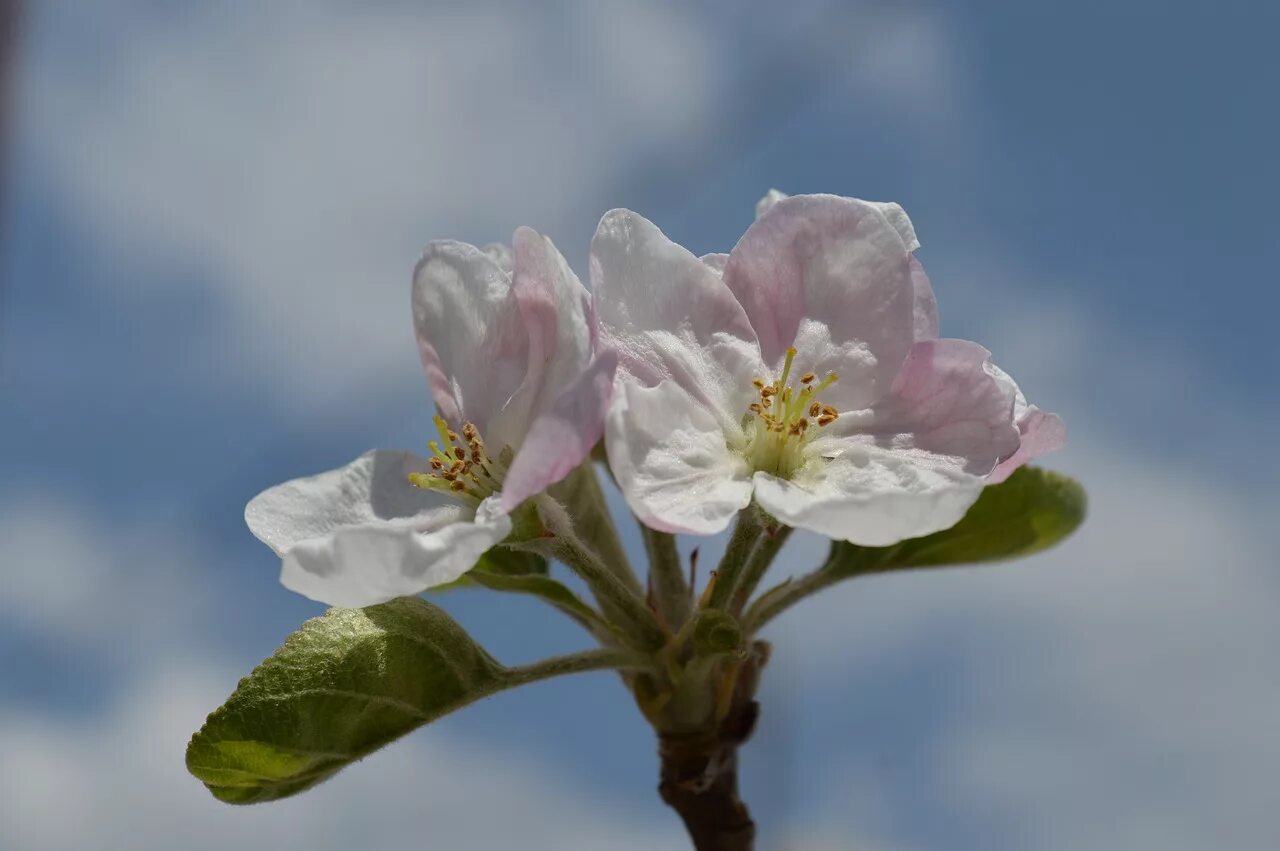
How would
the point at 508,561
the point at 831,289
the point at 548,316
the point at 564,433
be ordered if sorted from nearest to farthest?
1. the point at 564,433
2. the point at 548,316
3. the point at 831,289
4. the point at 508,561

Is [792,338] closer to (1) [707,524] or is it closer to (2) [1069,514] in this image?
(1) [707,524]

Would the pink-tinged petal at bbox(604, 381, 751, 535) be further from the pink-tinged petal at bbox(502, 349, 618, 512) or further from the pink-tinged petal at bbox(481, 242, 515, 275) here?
the pink-tinged petal at bbox(481, 242, 515, 275)

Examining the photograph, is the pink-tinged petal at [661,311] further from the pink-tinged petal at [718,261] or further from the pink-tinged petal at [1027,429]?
the pink-tinged petal at [1027,429]

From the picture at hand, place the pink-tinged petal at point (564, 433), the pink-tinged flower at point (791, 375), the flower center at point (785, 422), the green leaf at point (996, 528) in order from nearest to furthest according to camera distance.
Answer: the pink-tinged petal at point (564, 433)
the pink-tinged flower at point (791, 375)
the flower center at point (785, 422)
the green leaf at point (996, 528)

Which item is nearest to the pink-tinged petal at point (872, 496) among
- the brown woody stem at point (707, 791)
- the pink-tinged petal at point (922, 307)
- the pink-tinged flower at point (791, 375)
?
the pink-tinged flower at point (791, 375)

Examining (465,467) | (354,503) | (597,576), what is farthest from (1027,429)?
(354,503)

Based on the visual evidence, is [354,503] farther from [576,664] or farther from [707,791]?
[707,791]

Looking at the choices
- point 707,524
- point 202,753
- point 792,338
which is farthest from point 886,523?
point 202,753
